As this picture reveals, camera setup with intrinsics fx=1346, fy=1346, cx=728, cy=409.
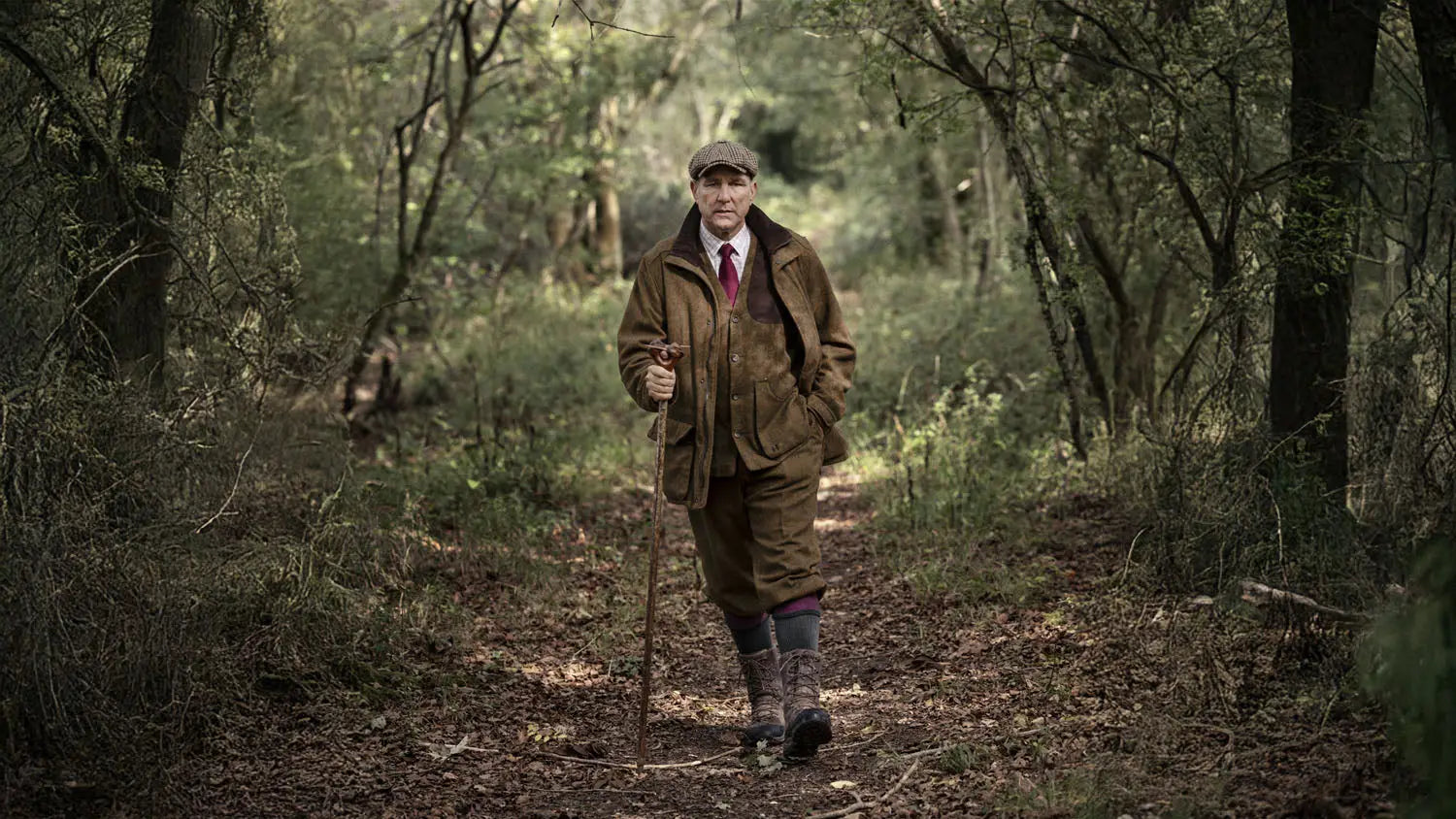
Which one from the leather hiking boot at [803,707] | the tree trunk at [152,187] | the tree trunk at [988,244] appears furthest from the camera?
the tree trunk at [988,244]

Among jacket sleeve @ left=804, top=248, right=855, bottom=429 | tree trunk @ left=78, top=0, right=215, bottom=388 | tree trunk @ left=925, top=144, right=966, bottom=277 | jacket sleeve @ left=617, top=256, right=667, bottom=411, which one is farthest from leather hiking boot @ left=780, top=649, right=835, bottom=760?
tree trunk @ left=925, top=144, right=966, bottom=277

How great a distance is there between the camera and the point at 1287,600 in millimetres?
4820

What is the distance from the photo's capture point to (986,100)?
8.31 metres

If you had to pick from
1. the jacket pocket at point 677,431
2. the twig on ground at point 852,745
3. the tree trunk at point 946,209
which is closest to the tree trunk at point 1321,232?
the twig on ground at point 852,745

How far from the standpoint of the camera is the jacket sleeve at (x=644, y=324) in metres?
5.25

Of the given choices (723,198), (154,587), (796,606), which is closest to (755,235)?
(723,198)

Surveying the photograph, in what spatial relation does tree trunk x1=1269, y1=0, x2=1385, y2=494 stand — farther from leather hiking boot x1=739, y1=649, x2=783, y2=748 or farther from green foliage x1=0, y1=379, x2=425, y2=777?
green foliage x1=0, y1=379, x2=425, y2=777

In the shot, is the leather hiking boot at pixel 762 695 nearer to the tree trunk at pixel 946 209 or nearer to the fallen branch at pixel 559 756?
the fallen branch at pixel 559 756

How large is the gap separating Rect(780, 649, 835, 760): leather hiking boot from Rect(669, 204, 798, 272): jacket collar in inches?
60.5

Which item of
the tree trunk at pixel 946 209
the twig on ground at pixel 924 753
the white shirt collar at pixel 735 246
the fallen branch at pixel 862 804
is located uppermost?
the tree trunk at pixel 946 209

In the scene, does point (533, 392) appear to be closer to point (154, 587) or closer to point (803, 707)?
point (154, 587)

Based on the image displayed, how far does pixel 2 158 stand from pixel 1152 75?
17.2 feet

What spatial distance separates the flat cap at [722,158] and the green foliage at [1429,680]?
2781 millimetres

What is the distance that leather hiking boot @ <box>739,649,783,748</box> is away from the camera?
527 centimetres
